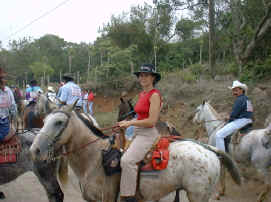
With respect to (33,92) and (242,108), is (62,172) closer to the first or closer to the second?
(242,108)

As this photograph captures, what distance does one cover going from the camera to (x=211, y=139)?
589cm

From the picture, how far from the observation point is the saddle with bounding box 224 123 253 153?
5383mm

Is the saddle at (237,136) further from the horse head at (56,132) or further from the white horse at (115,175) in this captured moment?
the horse head at (56,132)

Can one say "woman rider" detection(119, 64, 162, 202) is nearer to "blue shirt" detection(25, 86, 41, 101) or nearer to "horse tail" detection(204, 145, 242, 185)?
"horse tail" detection(204, 145, 242, 185)

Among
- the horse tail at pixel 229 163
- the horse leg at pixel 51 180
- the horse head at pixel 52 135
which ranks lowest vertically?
the horse leg at pixel 51 180

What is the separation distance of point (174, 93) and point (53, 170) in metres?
9.10

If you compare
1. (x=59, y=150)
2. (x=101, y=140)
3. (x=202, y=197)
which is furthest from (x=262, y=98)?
(x=59, y=150)

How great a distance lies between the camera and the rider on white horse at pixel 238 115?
5.40 metres

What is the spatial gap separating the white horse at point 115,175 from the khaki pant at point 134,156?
19 cm

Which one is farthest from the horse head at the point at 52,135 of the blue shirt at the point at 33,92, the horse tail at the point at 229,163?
the blue shirt at the point at 33,92

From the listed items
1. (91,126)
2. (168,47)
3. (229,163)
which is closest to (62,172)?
(91,126)

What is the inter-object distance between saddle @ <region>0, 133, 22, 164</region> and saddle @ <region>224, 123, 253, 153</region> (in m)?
4.43

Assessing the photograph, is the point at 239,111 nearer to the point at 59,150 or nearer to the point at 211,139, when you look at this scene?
the point at 211,139

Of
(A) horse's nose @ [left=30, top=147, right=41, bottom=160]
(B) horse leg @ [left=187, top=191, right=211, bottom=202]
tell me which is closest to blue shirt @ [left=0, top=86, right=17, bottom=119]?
(A) horse's nose @ [left=30, top=147, right=41, bottom=160]
